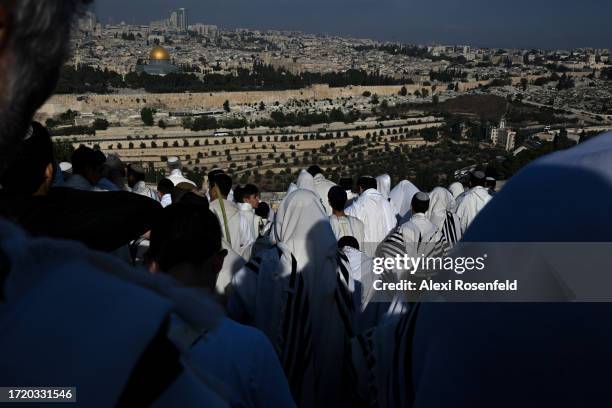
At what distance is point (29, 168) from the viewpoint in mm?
1035

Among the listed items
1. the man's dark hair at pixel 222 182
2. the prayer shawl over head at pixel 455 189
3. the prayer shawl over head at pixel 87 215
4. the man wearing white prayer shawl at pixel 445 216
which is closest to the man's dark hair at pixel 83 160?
the man's dark hair at pixel 222 182

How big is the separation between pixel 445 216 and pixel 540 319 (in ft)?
9.24

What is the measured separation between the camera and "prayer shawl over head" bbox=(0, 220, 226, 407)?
37cm

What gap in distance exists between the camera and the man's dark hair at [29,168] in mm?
996

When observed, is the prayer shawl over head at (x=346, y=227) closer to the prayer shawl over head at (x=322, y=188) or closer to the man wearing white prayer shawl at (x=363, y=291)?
the man wearing white prayer shawl at (x=363, y=291)

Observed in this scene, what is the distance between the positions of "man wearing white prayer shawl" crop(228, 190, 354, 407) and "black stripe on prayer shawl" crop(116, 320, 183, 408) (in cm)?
120

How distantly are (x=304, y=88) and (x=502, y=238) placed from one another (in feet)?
138

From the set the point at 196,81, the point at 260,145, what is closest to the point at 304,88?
the point at 196,81

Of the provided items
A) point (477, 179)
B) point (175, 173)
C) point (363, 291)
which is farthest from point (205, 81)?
point (363, 291)

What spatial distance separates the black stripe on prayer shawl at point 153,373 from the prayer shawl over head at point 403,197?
368 centimetres

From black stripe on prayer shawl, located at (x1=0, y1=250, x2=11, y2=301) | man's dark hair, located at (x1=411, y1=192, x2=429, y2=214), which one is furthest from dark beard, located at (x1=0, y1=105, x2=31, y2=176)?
man's dark hair, located at (x1=411, y1=192, x2=429, y2=214)

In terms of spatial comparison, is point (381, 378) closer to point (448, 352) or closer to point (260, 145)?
point (448, 352)

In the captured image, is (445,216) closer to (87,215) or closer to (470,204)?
(470,204)

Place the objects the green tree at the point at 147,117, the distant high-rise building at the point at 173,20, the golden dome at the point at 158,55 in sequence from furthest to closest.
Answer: the distant high-rise building at the point at 173,20 → the golden dome at the point at 158,55 → the green tree at the point at 147,117
